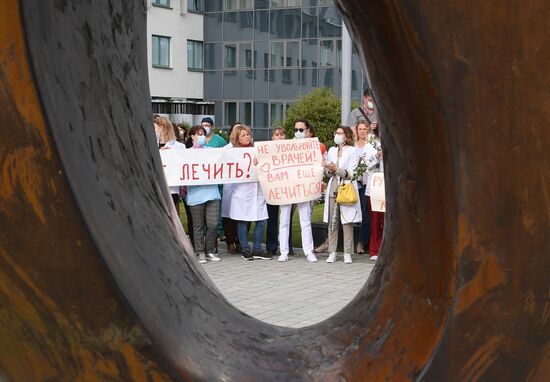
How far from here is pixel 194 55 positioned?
37.1m

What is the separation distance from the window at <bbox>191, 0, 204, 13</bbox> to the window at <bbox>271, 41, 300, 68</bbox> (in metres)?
4.01

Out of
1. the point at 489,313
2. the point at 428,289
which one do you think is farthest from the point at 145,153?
the point at 489,313

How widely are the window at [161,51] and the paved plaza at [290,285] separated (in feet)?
84.4

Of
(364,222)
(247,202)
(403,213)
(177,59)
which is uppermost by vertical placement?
(177,59)

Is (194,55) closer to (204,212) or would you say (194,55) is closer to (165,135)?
(165,135)

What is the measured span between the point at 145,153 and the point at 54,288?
0.45 meters

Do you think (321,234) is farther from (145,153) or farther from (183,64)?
(183,64)

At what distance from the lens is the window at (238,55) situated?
117 feet

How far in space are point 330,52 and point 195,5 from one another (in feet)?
22.3

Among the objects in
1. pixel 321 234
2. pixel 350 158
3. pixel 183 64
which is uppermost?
pixel 183 64

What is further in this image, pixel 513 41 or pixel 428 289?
pixel 428 289

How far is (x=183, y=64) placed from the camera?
36531 mm

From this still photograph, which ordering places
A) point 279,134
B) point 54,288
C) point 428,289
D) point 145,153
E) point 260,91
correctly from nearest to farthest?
point 54,288 → point 428,289 → point 145,153 → point 279,134 → point 260,91

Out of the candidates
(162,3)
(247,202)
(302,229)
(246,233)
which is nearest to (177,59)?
(162,3)
